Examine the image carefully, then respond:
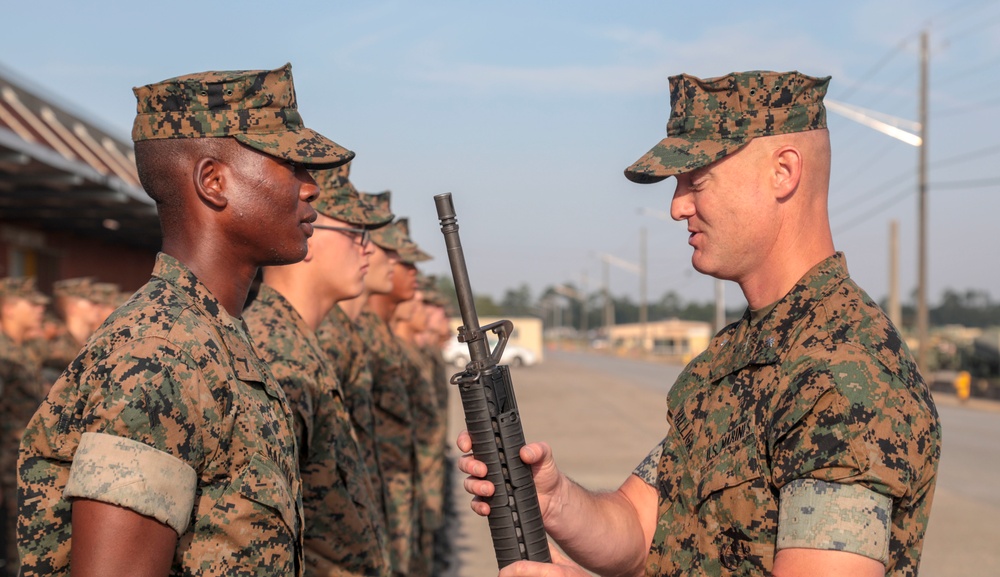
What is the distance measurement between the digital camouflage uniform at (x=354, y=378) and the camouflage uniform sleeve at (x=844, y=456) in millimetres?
2889

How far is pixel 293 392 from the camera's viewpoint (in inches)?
138

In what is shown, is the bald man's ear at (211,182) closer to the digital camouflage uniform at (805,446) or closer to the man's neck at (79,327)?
the digital camouflage uniform at (805,446)

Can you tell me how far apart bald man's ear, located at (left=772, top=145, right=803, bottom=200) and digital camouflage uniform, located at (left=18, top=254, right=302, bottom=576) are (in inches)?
53.4

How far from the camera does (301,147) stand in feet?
8.04

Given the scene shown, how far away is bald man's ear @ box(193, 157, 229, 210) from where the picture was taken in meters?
2.37

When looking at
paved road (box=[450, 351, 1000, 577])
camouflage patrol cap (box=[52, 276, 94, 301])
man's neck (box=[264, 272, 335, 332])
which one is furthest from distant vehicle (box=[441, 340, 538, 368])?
man's neck (box=[264, 272, 335, 332])

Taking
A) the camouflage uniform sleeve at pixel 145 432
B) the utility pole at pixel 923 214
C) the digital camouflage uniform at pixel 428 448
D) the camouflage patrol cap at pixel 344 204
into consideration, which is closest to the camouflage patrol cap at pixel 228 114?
the camouflage uniform sleeve at pixel 145 432

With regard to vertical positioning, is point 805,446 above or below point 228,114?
below

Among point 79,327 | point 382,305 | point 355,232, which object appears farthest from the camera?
point 79,327

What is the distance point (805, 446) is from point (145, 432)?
1.35 meters

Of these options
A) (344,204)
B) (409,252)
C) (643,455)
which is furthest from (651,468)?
(643,455)

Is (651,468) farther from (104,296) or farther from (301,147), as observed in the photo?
(104,296)

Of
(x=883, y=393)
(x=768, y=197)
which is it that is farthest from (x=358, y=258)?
(x=883, y=393)

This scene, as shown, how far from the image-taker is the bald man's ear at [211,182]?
2365 millimetres
